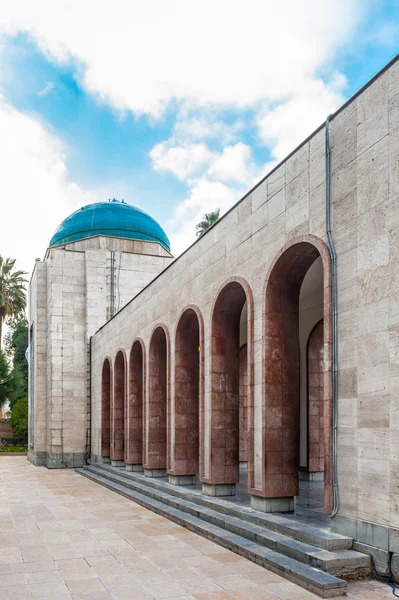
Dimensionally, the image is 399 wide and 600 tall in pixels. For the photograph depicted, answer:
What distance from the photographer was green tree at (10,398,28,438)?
37781mm

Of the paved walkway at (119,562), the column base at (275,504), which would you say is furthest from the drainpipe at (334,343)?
the column base at (275,504)

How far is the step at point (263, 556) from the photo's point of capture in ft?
22.1

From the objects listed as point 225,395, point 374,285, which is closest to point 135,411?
point 225,395

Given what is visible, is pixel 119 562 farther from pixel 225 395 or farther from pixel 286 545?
pixel 225 395

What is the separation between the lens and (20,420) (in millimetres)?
37938

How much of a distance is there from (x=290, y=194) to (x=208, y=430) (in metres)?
5.34

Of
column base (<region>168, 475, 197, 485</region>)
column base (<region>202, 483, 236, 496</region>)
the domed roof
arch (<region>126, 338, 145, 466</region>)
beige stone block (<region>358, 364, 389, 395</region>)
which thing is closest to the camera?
beige stone block (<region>358, 364, 389, 395</region>)

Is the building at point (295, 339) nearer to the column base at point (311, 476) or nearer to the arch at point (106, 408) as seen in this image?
the column base at point (311, 476)

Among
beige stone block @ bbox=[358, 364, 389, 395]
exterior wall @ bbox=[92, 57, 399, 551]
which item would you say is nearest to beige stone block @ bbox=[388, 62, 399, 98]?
exterior wall @ bbox=[92, 57, 399, 551]

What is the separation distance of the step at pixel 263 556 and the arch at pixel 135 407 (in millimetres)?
5922

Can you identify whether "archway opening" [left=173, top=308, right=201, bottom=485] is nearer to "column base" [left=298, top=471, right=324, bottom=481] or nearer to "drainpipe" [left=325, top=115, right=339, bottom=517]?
"column base" [left=298, top=471, right=324, bottom=481]

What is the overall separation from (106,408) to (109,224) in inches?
381

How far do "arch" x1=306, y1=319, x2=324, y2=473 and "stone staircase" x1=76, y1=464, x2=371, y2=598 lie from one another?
4.37 m

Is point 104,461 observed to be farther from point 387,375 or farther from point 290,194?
point 387,375
